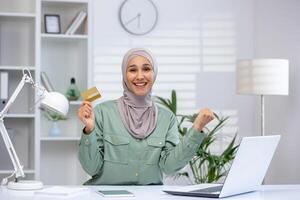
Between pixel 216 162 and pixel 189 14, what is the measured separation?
4.54 ft

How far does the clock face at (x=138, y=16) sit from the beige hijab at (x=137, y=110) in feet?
6.99

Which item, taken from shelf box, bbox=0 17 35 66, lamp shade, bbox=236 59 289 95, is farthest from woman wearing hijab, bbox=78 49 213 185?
shelf box, bbox=0 17 35 66

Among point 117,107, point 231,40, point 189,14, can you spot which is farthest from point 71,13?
point 117,107

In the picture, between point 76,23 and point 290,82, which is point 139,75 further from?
point 290,82

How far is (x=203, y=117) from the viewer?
247 centimetres

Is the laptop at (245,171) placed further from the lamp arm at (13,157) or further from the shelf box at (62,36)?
the shelf box at (62,36)

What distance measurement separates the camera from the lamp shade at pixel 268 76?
435 centimetres

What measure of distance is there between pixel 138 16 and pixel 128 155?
8.05 feet

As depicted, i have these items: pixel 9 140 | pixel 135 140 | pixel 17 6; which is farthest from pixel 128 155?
pixel 17 6

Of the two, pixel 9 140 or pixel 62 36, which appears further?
pixel 62 36

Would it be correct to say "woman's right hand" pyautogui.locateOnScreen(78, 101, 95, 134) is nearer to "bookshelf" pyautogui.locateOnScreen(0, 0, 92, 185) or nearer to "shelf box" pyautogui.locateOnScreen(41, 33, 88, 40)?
"bookshelf" pyautogui.locateOnScreen(0, 0, 92, 185)

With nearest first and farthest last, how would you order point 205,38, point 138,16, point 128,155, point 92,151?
point 92,151, point 128,155, point 138,16, point 205,38

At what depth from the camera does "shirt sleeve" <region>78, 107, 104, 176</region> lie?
2627 millimetres

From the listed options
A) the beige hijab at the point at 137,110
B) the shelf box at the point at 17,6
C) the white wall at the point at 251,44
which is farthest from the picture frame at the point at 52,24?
the beige hijab at the point at 137,110
